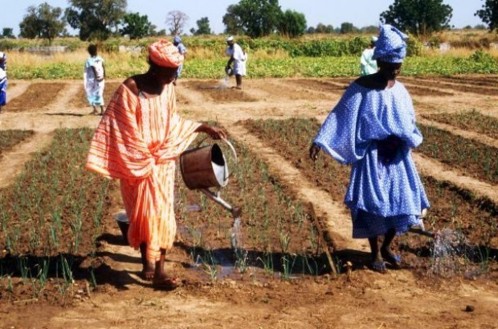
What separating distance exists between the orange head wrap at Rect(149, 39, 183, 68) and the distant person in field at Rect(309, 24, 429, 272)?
3.79ft

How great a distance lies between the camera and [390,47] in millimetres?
4613

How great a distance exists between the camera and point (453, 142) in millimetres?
10188

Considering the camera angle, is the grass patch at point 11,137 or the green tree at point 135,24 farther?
the green tree at point 135,24

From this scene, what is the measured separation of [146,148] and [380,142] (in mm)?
1591

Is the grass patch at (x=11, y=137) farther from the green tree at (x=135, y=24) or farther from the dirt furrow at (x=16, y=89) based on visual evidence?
the green tree at (x=135, y=24)

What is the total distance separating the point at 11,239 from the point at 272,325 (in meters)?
2.62

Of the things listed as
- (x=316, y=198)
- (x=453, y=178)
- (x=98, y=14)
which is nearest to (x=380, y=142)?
(x=316, y=198)

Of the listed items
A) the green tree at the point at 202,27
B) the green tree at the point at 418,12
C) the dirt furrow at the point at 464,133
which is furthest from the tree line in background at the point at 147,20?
the dirt furrow at the point at 464,133

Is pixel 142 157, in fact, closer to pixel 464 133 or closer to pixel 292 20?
pixel 464 133

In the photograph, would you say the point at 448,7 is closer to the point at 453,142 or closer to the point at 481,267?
the point at 453,142

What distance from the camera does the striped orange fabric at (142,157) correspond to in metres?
4.32

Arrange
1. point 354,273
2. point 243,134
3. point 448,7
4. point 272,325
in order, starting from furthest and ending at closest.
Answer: point 448,7
point 243,134
point 354,273
point 272,325

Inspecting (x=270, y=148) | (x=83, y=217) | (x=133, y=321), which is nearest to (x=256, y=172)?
(x=270, y=148)

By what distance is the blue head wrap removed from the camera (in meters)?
4.62
